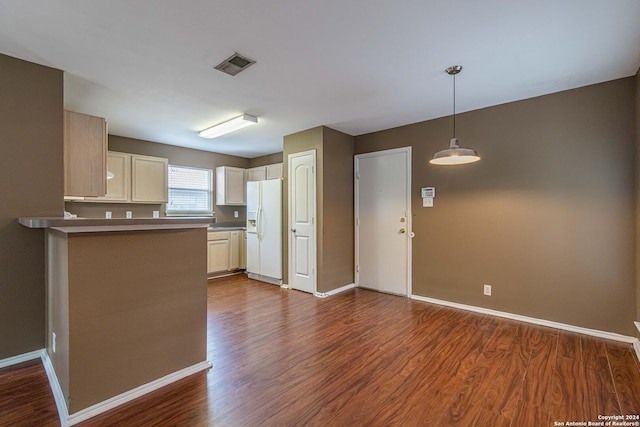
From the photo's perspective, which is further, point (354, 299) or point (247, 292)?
point (247, 292)

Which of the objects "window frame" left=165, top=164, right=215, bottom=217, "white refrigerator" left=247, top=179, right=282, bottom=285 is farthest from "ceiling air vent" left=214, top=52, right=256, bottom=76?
"window frame" left=165, top=164, right=215, bottom=217

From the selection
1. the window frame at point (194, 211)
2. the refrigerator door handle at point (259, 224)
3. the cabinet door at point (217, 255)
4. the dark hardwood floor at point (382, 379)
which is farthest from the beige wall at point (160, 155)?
the dark hardwood floor at point (382, 379)

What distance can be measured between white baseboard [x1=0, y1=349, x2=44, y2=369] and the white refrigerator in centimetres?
293

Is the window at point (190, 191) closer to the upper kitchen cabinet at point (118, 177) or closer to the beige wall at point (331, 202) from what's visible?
the upper kitchen cabinet at point (118, 177)

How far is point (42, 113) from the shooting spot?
8.10 ft

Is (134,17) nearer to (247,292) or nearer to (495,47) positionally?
(495,47)

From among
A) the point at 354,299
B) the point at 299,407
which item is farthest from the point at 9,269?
the point at 354,299

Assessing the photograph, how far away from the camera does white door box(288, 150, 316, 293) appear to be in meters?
4.38

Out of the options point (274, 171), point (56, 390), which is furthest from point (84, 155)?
point (274, 171)

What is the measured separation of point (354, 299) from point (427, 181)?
1.91 metres

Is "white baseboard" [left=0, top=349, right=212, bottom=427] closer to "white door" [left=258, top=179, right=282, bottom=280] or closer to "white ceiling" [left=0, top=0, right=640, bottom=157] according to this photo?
"white ceiling" [left=0, top=0, right=640, bottom=157]

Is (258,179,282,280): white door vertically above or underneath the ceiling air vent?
underneath

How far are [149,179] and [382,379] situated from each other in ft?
15.2

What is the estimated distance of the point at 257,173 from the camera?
6.26 m
